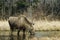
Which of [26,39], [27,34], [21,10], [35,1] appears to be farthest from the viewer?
[35,1]

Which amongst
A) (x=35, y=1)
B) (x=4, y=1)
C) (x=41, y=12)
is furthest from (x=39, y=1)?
(x=4, y=1)

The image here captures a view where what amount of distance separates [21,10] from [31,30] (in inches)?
609

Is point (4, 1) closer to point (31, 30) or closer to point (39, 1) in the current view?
point (39, 1)

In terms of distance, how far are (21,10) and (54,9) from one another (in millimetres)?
4497

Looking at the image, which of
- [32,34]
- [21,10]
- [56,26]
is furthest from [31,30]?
[21,10]

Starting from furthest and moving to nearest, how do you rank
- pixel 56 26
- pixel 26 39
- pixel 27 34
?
pixel 56 26, pixel 27 34, pixel 26 39

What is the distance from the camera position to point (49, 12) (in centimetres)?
2858

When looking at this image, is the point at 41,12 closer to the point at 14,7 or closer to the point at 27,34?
the point at 14,7

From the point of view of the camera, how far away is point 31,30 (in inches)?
503

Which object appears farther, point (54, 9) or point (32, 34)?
point (54, 9)

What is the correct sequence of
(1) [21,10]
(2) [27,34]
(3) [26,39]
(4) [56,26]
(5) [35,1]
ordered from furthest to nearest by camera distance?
(5) [35,1], (1) [21,10], (4) [56,26], (2) [27,34], (3) [26,39]

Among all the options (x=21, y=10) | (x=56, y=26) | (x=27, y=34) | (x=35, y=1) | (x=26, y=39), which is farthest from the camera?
(x=35, y=1)

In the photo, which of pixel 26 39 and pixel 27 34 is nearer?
pixel 26 39

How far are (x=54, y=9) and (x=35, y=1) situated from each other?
10.6 ft
